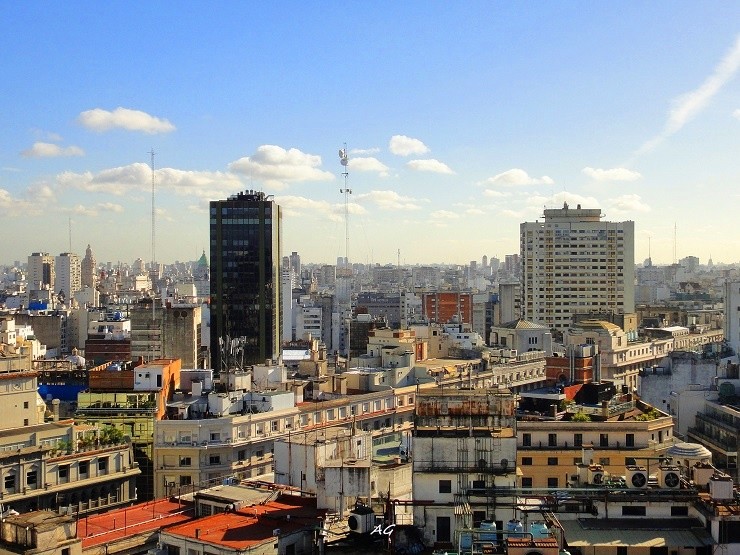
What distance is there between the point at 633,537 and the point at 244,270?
73.5 metres

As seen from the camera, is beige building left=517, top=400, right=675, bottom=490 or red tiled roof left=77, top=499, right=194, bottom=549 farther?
beige building left=517, top=400, right=675, bottom=490

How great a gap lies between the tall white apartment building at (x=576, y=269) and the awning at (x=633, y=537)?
106641 millimetres

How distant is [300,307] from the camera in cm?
16400

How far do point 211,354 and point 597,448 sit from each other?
65550 millimetres

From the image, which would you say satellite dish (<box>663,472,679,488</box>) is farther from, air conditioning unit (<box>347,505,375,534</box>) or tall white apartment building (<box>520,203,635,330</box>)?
tall white apartment building (<box>520,203,635,330</box>)

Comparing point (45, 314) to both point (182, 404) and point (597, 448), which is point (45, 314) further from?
point (597, 448)

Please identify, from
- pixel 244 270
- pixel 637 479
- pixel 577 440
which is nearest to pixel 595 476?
pixel 637 479

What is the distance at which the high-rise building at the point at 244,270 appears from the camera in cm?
9638

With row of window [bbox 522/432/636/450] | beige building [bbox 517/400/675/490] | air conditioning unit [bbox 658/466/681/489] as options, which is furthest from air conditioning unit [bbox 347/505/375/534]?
row of window [bbox 522/432/636/450]

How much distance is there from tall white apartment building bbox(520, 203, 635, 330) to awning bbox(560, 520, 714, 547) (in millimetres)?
106641

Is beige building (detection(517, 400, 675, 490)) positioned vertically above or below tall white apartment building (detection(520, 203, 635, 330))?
below

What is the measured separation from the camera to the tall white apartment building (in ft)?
435

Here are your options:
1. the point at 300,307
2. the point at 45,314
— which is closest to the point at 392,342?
the point at 45,314

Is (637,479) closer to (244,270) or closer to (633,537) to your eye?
(633,537)
